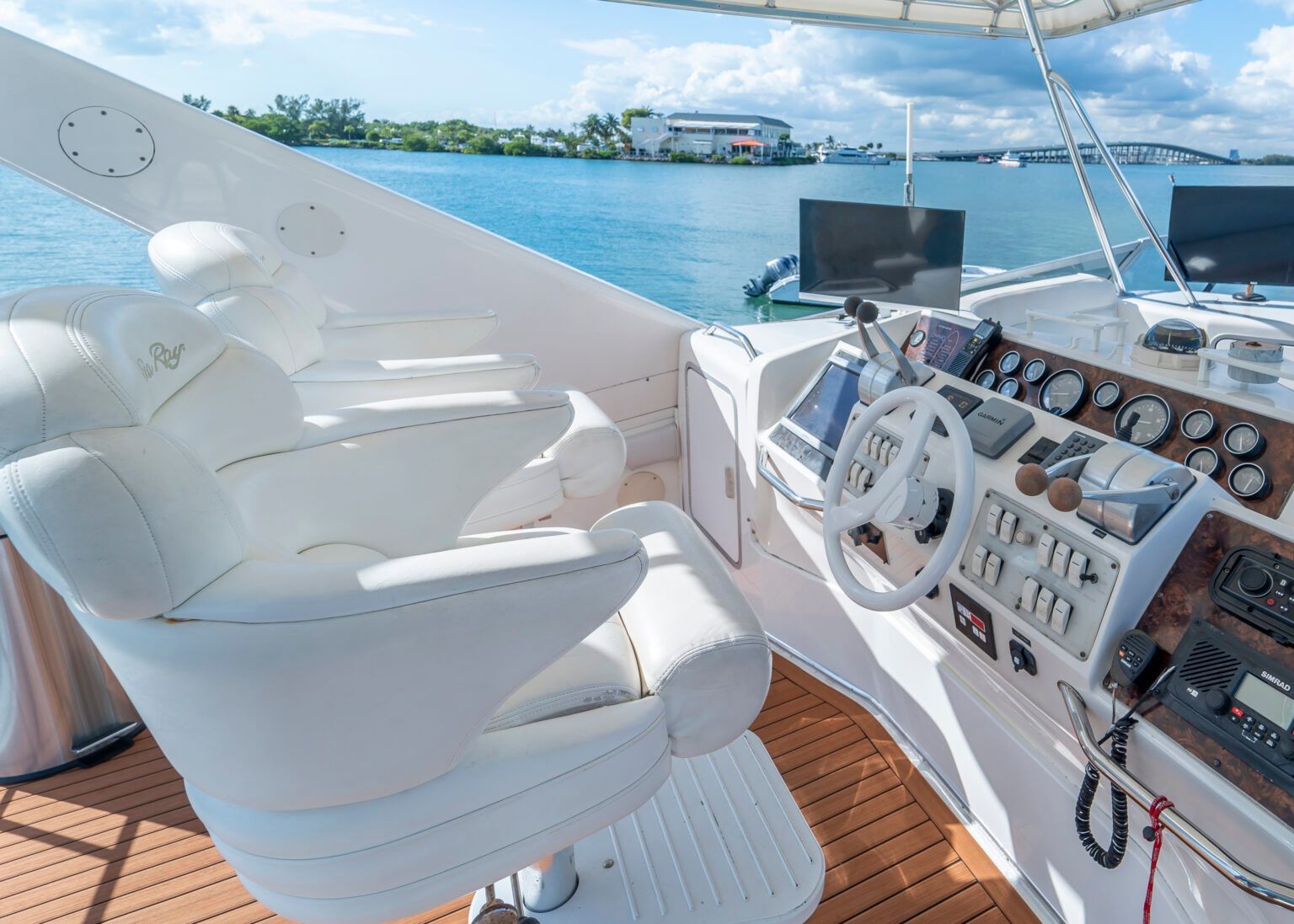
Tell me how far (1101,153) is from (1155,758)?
6.41 feet

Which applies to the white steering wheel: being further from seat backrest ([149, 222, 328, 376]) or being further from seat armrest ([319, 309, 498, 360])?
seat armrest ([319, 309, 498, 360])

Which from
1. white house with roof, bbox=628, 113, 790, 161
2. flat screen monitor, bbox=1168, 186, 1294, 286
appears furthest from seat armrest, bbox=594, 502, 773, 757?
white house with roof, bbox=628, 113, 790, 161

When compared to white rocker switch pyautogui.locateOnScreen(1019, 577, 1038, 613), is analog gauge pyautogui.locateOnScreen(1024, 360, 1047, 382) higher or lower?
higher

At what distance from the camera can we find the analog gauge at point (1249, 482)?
109 centimetres

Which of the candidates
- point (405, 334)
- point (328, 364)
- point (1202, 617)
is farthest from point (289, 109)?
point (1202, 617)

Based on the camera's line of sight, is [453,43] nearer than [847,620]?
No

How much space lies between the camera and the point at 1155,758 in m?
0.91

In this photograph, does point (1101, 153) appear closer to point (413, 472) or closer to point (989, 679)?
point (989, 679)

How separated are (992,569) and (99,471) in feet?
3.59

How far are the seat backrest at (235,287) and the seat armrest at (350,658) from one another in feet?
3.48

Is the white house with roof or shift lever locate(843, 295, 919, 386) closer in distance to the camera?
shift lever locate(843, 295, 919, 386)

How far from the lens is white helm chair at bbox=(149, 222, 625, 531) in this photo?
1629 millimetres

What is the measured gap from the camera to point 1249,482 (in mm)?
1110

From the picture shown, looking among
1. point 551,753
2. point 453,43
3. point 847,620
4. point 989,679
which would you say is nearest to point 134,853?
point 551,753
